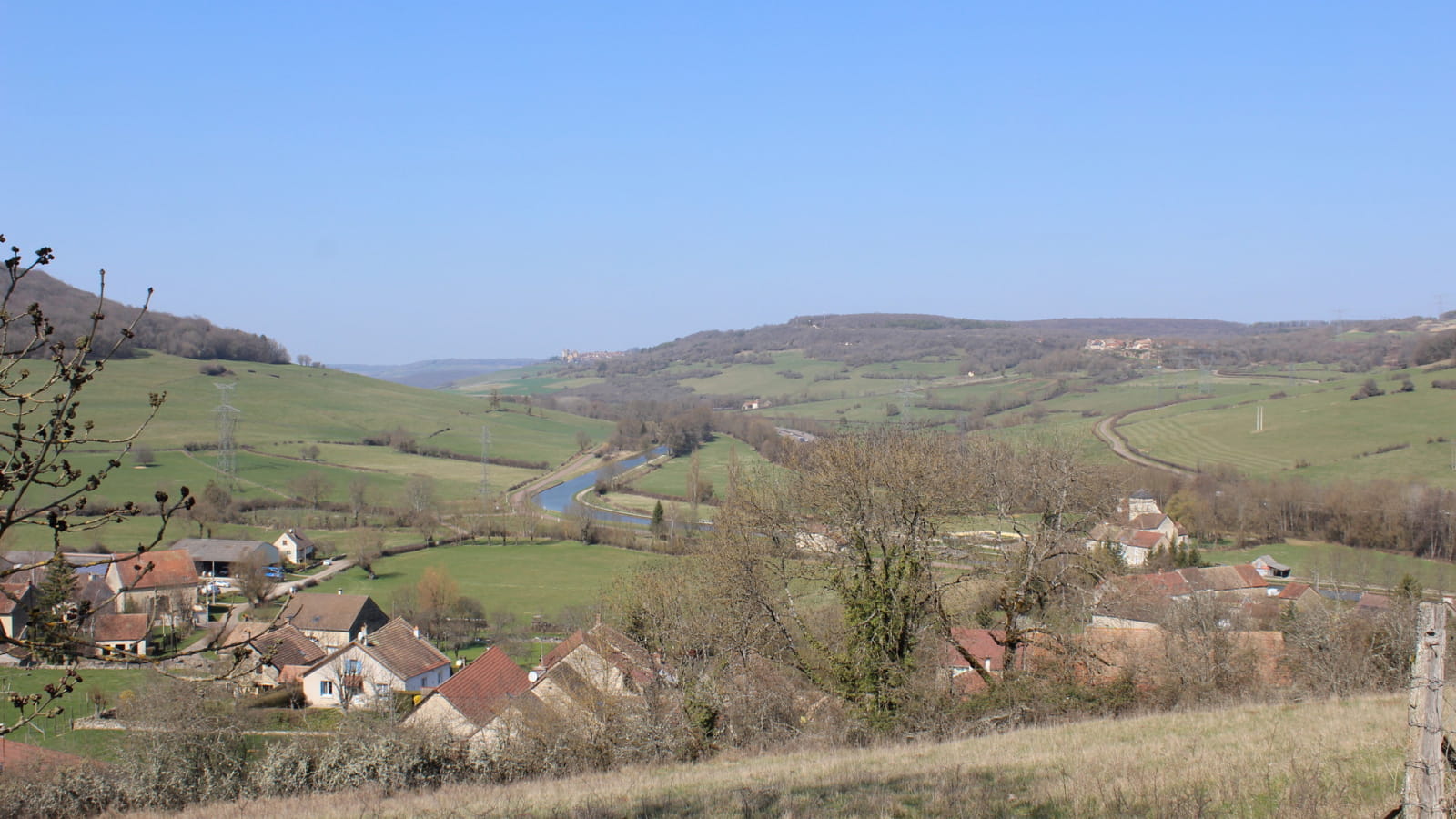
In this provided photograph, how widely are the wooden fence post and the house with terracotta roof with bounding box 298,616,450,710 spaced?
27.6 m

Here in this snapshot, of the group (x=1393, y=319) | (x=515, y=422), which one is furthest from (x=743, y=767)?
(x=1393, y=319)

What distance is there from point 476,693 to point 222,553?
34.1m

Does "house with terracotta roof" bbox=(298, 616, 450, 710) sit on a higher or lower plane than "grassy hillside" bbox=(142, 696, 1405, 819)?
lower

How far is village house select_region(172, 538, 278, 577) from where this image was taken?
48312 millimetres

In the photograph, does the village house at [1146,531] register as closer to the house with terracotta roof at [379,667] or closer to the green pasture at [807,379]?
the house with terracotta roof at [379,667]

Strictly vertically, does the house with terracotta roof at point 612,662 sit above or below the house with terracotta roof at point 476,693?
above

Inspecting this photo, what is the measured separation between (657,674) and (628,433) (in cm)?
8079

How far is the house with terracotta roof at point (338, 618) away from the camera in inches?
1462

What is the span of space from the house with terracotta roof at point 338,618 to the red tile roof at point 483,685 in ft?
44.0

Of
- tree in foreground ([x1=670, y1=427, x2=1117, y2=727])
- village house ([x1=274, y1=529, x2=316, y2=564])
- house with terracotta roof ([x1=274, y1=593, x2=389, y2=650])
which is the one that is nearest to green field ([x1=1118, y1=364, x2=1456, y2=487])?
tree in foreground ([x1=670, y1=427, x2=1117, y2=727])

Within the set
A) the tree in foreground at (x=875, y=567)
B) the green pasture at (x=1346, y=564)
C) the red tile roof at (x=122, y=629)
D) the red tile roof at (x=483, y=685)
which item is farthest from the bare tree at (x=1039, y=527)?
the red tile roof at (x=122, y=629)

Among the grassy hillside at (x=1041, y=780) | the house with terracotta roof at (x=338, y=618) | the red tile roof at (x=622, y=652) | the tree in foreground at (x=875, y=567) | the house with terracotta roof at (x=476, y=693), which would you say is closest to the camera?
the grassy hillside at (x=1041, y=780)

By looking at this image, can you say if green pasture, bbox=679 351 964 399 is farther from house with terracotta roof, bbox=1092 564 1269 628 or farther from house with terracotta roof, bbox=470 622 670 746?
house with terracotta roof, bbox=470 622 670 746

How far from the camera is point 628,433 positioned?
96125 mm
